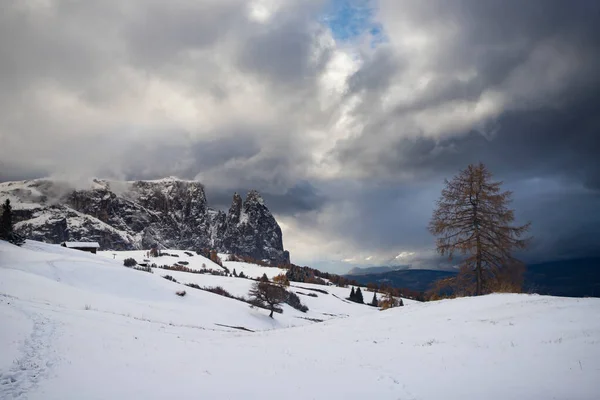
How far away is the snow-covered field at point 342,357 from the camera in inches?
385

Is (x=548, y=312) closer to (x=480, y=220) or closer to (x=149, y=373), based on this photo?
(x=480, y=220)

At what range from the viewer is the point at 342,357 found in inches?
571

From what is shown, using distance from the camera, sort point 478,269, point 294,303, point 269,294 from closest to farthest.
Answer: point 478,269 < point 269,294 < point 294,303

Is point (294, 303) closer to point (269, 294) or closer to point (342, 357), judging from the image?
point (269, 294)

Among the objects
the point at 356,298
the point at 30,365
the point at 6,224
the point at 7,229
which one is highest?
the point at 6,224

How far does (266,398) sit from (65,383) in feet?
21.7

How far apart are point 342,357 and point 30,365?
463 inches

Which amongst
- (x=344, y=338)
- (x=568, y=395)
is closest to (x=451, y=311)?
(x=344, y=338)

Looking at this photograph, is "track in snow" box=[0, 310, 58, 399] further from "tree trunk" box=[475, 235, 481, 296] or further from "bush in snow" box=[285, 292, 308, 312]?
"bush in snow" box=[285, 292, 308, 312]

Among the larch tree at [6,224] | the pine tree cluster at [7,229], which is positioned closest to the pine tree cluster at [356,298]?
the pine tree cluster at [7,229]

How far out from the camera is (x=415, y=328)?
18.7 meters

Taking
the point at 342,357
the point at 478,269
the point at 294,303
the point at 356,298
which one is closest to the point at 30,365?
the point at 342,357

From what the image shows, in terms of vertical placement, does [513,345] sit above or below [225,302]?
above

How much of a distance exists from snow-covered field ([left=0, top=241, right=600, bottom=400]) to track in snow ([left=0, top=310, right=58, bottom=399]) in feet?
0.12
